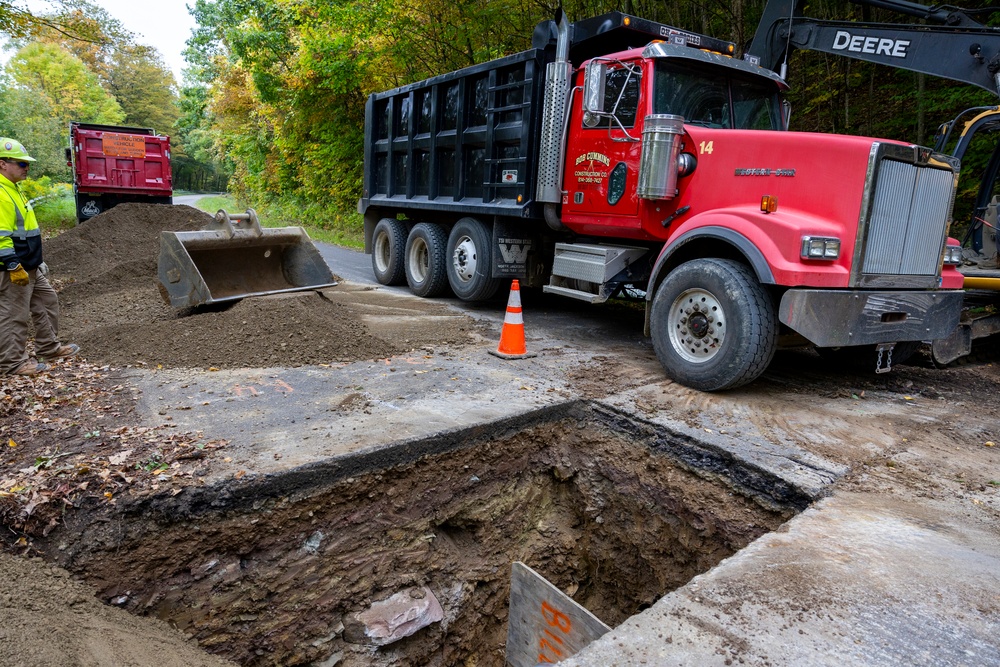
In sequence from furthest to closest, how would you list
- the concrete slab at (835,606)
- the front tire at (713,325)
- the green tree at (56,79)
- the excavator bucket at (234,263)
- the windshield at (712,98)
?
the green tree at (56,79), the excavator bucket at (234,263), the windshield at (712,98), the front tire at (713,325), the concrete slab at (835,606)

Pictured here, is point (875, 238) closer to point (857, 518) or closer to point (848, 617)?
point (857, 518)

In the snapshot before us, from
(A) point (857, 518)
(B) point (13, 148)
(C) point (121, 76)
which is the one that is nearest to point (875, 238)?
(A) point (857, 518)

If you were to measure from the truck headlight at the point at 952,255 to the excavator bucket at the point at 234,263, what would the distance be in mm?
5960

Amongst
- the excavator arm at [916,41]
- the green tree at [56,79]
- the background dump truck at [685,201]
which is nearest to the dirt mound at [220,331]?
the background dump truck at [685,201]

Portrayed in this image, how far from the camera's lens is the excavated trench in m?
3.21

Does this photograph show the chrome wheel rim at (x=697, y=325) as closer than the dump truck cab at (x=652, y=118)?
Yes

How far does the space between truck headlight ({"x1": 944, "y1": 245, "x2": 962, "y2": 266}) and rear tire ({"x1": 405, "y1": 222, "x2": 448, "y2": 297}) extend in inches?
222

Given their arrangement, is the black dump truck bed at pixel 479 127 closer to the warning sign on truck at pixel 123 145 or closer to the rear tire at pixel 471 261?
the rear tire at pixel 471 261

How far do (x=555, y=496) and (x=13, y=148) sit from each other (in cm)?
484

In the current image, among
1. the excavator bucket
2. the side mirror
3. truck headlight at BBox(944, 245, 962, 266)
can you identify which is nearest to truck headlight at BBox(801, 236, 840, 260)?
truck headlight at BBox(944, 245, 962, 266)

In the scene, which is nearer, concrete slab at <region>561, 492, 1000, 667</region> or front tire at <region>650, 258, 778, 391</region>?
concrete slab at <region>561, 492, 1000, 667</region>

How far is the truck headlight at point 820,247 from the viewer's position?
4434 mm

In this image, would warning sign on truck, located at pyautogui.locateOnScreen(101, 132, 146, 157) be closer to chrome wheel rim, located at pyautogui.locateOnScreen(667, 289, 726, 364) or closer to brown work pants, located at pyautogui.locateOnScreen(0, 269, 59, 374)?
brown work pants, located at pyautogui.locateOnScreen(0, 269, 59, 374)

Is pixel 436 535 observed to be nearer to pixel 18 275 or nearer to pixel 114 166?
pixel 18 275
